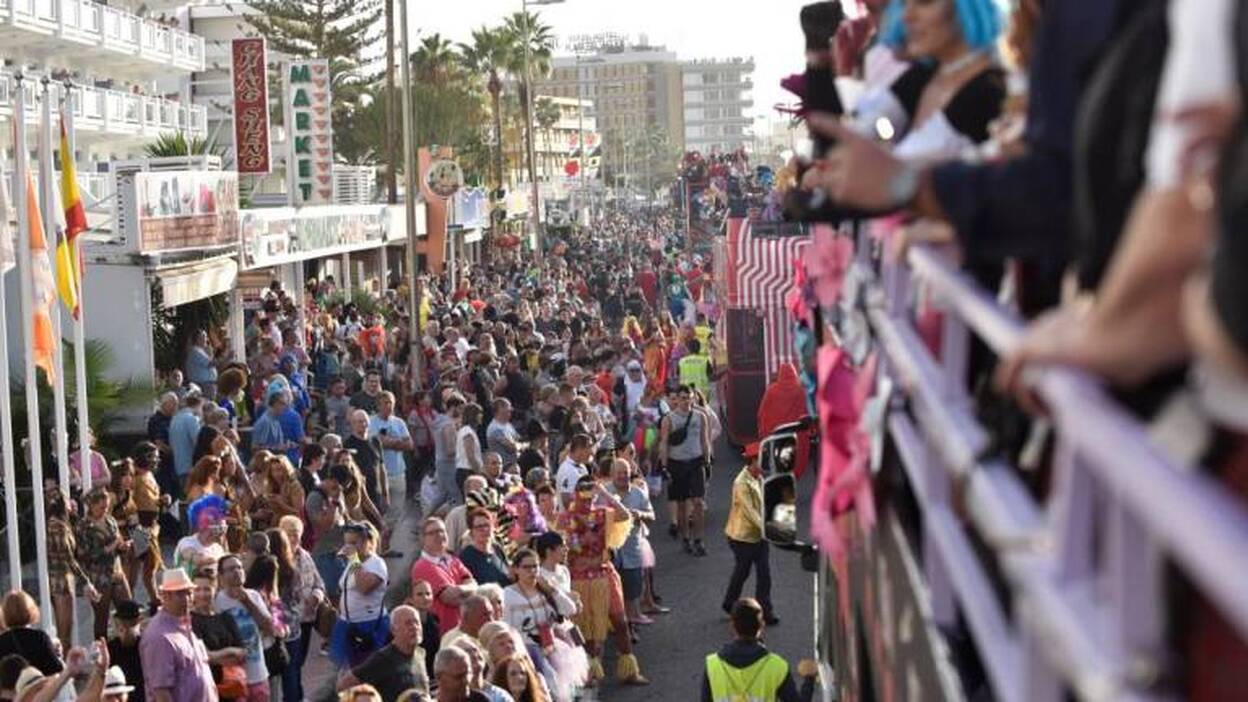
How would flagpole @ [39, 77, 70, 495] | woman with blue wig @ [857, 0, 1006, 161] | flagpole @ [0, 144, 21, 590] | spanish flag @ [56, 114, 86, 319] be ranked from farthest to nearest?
1. spanish flag @ [56, 114, 86, 319]
2. flagpole @ [39, 77, 70, 495]
3. flagpole @ [0, 144, 21, 590]
4. woman with blue wig @ [857, 0, 1006, 161]

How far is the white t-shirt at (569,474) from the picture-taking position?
16.3 metres

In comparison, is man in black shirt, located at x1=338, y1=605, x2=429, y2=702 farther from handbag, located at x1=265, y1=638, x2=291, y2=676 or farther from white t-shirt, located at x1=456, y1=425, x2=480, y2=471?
white t-shirt, located at x1=456, y1=425, x2=480, y2=471

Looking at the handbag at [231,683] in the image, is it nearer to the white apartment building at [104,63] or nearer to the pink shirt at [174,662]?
the pink shirt at [174,662]

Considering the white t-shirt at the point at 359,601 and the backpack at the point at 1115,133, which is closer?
the backpack at the point at 1115,133

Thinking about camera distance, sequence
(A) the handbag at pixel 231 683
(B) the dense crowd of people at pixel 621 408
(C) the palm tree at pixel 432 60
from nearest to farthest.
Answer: (B) the dense crowd of people at pixel 621 408 → (A) the handbag at pixel 231 683 → (C) the palm tree at pixel 432 60

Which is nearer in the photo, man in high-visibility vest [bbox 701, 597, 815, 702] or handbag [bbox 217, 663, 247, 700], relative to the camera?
man in high-visibility vest [bbox 701, 597, 815, 702]

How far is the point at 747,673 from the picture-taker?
1048 cm

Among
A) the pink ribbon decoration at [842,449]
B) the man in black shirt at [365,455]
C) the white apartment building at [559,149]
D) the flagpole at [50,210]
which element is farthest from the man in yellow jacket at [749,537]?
the white apartment building at [559,149]

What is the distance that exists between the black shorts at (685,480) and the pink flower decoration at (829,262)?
536 inches

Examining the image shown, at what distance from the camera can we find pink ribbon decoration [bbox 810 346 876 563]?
4137mm

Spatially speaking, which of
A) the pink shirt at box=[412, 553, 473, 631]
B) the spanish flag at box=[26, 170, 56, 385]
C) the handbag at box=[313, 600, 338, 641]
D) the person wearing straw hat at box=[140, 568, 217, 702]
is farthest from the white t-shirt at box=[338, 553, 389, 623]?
the spanish flag at box=[26, 170, 56, 385]

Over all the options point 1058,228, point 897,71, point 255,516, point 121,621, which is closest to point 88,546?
point 255,516

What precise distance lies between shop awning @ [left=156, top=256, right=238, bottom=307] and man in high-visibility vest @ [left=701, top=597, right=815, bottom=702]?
1506cm

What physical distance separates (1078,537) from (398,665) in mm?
8425
